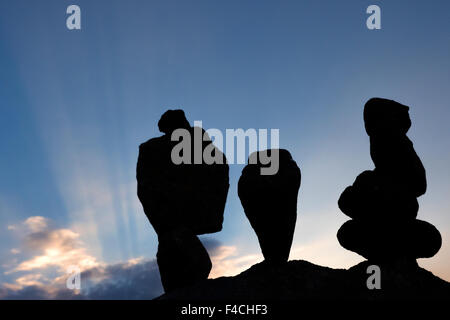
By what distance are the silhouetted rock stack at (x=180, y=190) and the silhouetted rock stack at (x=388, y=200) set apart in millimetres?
3982

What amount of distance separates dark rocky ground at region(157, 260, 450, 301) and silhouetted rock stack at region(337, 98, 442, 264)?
1.81 feet

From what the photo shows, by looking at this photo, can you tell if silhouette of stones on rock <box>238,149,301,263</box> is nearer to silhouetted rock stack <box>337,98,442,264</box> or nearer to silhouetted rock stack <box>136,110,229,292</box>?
silhouetted rock stack <box>337,98,442,264</box>

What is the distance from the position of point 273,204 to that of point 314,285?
231 centimetres

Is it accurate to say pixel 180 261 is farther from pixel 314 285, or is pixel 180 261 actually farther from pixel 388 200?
pixel 388 200

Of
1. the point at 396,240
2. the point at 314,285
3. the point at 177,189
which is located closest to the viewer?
the point at 314,285

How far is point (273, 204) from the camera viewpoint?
10.9 metres

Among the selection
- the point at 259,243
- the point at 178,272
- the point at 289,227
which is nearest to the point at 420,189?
the point at 289,227

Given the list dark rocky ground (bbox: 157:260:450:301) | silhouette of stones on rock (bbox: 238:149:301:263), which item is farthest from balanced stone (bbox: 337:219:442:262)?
silhouette of stones on rock (bbox: 238:149:301:263)

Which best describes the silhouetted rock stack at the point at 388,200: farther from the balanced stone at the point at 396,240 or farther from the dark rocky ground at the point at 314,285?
the dark rocky ground at the point at 314,285

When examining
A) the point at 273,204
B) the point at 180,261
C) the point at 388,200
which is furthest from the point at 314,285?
the point at 180,261

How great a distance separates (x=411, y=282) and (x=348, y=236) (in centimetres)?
201

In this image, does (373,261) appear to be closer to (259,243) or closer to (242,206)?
(259,243)

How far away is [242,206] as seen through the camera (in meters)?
11.6
